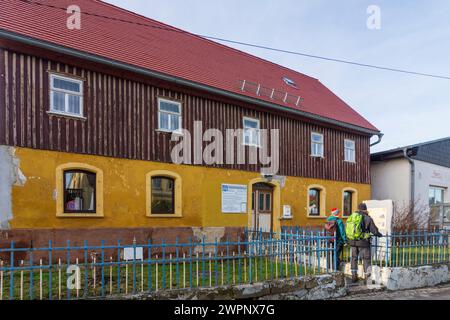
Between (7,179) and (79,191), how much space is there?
1774 mm

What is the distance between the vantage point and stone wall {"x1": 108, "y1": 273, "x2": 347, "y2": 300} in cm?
689

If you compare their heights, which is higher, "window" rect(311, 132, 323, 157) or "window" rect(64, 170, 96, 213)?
"window" rect(311, 132, 323, 157)

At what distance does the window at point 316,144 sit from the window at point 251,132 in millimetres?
3122

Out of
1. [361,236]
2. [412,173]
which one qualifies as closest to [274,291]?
[361,236]

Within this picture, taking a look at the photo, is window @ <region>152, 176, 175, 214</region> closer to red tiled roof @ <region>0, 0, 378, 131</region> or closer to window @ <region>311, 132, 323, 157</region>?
red tiled roof @ <region>0, 0, 378, 131</region>

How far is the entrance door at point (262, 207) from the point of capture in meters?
14.9

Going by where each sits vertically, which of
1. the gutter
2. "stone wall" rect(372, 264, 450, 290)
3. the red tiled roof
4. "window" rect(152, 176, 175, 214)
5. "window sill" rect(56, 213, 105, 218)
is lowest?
"stone wall" rect(372, 264, 450, 290)

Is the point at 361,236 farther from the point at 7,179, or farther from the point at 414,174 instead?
the point at 414,174

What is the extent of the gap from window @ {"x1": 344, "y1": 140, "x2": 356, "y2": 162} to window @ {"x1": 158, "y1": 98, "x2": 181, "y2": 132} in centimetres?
887

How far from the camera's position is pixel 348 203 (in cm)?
1855

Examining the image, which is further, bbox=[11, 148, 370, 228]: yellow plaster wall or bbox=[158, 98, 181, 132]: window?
bbox=[158, 98, 181, 132]: window

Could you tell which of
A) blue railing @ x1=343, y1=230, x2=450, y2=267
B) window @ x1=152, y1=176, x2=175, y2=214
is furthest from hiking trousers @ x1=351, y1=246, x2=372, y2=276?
window @ x1=152, y1=176, x2=175, y2=214

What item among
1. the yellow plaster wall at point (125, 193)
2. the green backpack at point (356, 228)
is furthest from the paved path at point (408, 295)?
the yellow plaster wall at point (125, 193)
